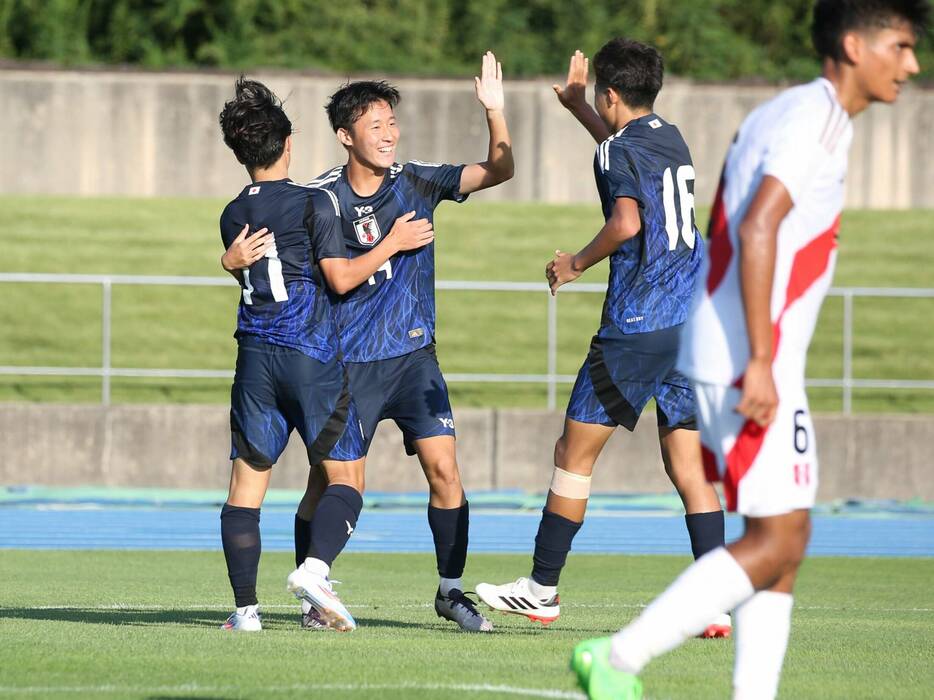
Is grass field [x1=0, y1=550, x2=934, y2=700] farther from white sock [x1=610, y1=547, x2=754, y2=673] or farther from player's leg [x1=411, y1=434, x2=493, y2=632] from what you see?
white sock [x1=610, y1=547, x2=754, y2=673]

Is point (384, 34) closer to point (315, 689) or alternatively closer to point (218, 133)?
point (218, 133)

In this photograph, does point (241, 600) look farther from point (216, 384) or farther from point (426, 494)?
point (216, 384)

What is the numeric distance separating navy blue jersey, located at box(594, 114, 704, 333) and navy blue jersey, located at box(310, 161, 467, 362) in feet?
2.57

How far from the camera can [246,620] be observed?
22.2 feet

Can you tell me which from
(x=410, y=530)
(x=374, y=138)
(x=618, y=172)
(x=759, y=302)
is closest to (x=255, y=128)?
(x=374, y=138)

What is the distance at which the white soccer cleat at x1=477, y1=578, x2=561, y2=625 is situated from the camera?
22.5 feet

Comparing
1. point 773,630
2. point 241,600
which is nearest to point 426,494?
point 241,600

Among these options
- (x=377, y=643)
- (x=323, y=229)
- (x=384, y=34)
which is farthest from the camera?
(x=384, y=34)

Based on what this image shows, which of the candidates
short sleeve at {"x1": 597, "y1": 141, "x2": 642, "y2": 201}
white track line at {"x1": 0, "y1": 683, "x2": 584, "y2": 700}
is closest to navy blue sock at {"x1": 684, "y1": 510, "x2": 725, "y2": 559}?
short sleeve at {"x1": 597, "y1": 141, "x2": 642, "y2": 201}

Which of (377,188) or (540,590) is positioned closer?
(540,590)

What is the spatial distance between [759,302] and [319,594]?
278 centimetres

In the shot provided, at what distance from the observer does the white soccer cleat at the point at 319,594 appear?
6.46m

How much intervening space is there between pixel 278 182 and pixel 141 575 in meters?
3.59

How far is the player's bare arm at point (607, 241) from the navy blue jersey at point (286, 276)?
0.93 meters
